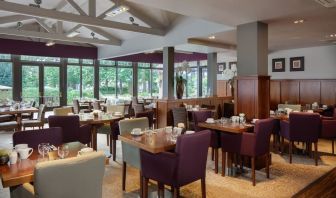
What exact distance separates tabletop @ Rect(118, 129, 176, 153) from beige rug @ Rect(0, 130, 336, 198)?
28.9 inches

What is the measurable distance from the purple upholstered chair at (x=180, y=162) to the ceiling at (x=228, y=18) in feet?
6.78

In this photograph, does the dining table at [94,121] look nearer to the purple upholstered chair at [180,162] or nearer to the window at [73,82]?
the purple upholstered chair at [180,162]

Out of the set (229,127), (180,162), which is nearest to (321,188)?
(229,127)

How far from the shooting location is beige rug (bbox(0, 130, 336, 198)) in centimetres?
325

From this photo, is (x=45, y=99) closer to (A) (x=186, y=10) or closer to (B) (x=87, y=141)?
(B) (x=87, y=141)

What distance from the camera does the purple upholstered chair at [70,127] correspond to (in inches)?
160

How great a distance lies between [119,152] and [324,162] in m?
3.85

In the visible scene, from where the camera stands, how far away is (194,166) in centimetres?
261

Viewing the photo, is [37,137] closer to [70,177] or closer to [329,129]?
[70,177]

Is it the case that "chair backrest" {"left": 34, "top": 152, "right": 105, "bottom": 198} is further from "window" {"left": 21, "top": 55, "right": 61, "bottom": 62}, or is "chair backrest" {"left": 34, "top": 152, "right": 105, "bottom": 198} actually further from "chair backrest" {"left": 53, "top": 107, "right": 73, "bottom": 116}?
"window" {"left": 21, "top": 55, "right": 61, "bottom": 62}

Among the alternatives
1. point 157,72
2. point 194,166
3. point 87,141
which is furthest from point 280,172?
point 157,72

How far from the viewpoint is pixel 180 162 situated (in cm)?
246

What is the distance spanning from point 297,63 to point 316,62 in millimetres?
558

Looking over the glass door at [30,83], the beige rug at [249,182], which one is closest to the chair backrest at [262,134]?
the beige rug at [249,182]
